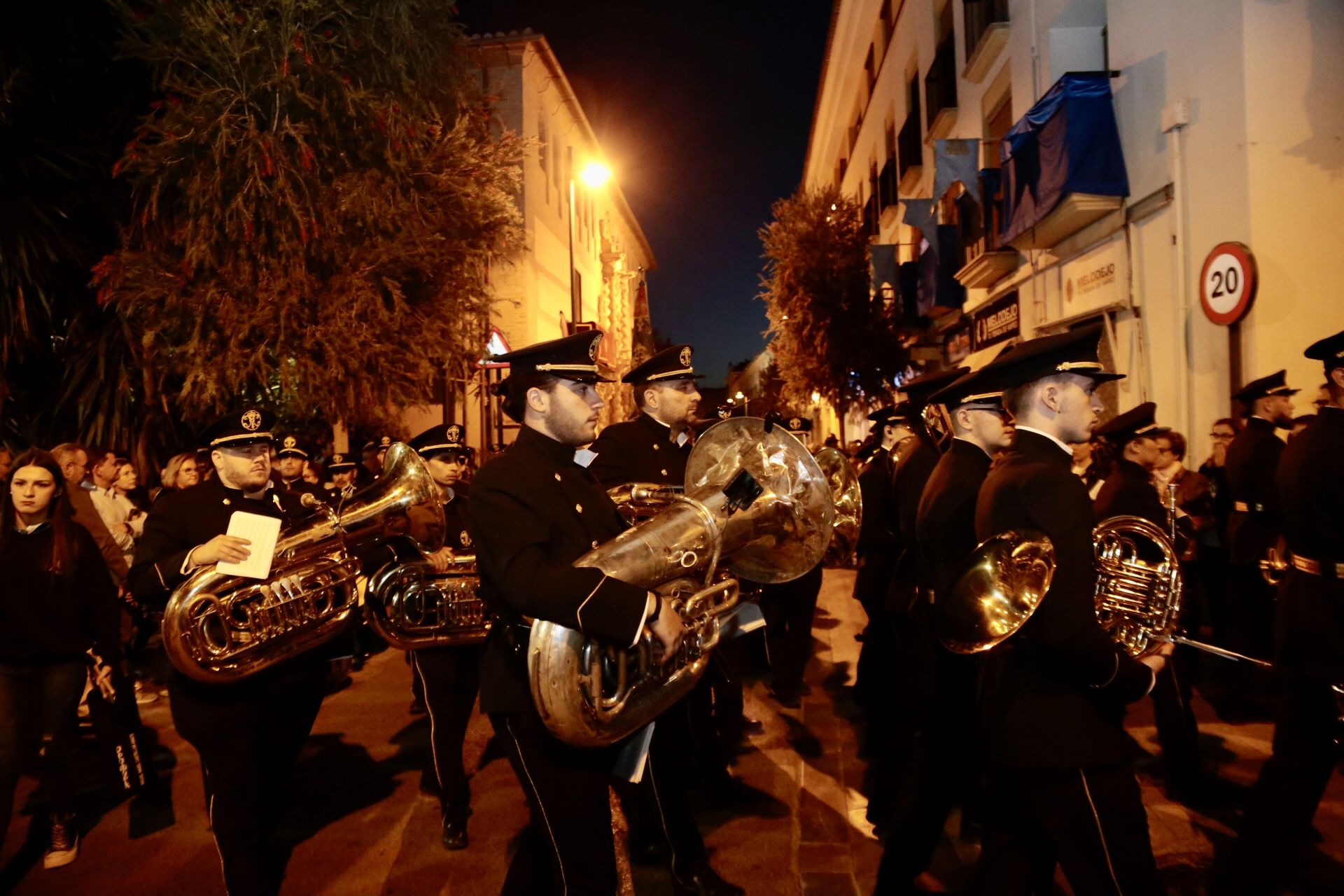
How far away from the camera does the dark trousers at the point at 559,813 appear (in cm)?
252

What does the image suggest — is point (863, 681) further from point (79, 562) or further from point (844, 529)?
point (79, 562)

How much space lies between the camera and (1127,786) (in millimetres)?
2402

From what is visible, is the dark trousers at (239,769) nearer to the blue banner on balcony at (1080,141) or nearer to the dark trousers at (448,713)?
the dark trousers at (448,713)

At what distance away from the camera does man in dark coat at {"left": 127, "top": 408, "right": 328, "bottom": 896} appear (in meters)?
3.29

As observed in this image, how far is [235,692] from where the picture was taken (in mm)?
3404

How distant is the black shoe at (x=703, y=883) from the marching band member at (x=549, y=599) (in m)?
1.08

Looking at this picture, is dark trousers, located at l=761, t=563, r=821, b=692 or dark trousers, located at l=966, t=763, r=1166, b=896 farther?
dark trousers, located at l=761, t=563, r=821, b=692

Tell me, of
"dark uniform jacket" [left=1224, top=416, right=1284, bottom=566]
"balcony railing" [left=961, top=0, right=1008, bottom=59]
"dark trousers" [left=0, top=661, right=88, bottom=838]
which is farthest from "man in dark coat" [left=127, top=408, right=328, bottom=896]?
"balcony railing" [left=961, top=0, right=1008, bottom=59]

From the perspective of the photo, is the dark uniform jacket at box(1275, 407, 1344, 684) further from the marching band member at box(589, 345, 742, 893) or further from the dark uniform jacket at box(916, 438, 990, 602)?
the marching band member at box(589, 345, 742, 893)

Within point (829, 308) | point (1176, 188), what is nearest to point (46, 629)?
point (1176, 188)

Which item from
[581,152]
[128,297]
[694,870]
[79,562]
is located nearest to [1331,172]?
[694,870]

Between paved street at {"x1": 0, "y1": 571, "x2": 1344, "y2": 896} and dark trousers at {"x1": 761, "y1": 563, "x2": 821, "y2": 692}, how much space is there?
0.32 metres

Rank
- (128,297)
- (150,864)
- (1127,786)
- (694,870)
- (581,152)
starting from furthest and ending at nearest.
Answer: (581,152) < (128,297) < (150,864) < (694,870) < (1127,786)

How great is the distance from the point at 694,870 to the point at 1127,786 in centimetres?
182
